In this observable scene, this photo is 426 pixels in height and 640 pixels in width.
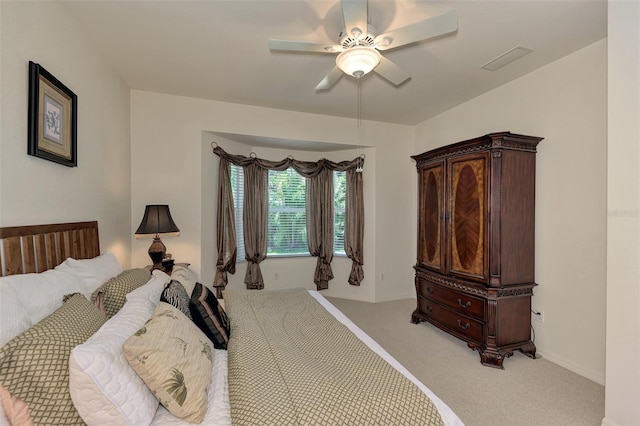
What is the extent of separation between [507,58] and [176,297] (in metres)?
3.29

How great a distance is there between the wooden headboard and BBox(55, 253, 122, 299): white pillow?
3.9 inches

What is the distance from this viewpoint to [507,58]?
262 cm

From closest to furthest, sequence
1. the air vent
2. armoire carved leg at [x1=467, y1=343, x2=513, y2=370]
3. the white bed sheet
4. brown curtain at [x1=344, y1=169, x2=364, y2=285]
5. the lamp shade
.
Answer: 1. the white bed sheet
2. the air vent
3. armoire carved leg at [x1=467, y1=343, x2=513, y2=370]
4. the lamp shade
5. brown curtain at [x1=344, y1=169, x2=364, y2=285]

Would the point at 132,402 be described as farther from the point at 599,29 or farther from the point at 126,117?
the point at 599,29

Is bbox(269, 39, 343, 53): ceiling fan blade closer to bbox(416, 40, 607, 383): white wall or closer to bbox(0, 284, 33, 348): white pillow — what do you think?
bbox(0, 284, 33, 348): white pillow

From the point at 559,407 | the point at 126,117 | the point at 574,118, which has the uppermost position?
the point at 126,117

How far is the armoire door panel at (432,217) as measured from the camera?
3280mm

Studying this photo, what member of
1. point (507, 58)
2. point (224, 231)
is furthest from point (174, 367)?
point (507, 58)

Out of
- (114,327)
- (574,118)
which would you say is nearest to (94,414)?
(114,327)

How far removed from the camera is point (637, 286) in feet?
5.48

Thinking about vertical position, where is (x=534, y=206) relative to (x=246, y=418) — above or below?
above

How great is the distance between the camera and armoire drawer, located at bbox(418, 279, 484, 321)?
2796mm

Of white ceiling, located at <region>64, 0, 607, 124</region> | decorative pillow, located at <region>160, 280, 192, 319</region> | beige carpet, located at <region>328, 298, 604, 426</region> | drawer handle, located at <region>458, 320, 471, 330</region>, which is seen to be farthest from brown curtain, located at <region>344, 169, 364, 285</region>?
decorative pillow, located at <region>160, 280, 192, 319</region>

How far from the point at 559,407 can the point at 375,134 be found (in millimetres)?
3662
